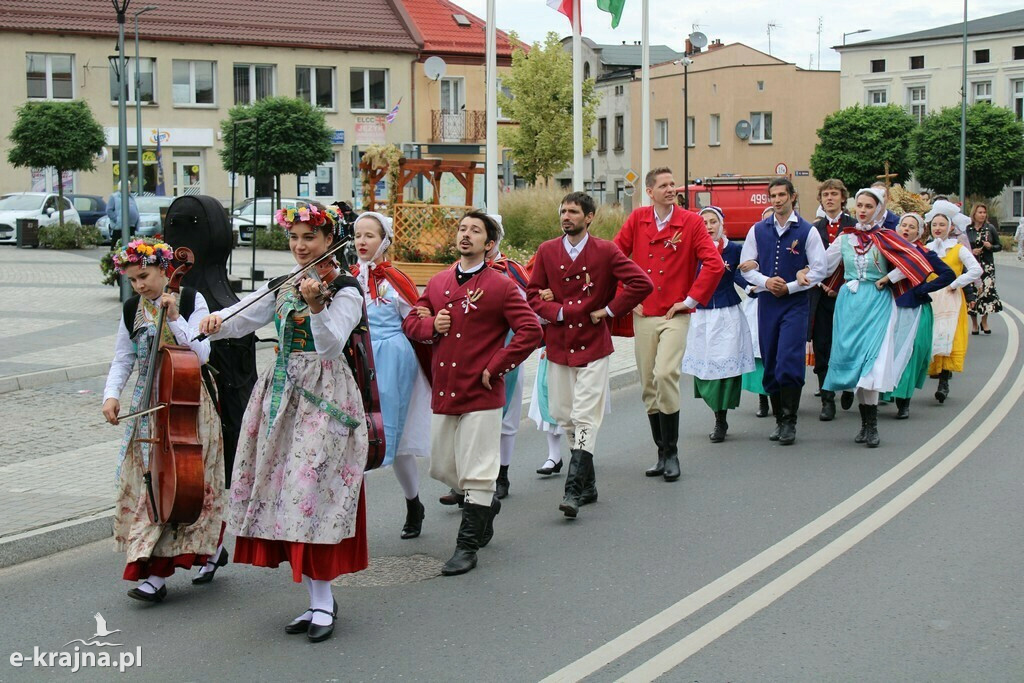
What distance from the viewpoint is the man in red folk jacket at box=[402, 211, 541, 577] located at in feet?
21.9

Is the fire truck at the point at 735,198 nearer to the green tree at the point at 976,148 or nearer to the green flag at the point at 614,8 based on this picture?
the green tree at the point at 976,148

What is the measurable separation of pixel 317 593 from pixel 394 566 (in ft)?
3.97

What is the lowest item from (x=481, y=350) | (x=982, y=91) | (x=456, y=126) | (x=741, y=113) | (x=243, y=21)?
(x=481, y=350)

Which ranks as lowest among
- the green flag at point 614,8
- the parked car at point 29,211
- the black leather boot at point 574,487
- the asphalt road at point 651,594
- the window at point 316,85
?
the asphalt road at point 651,594

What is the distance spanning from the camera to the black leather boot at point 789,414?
1029 cm

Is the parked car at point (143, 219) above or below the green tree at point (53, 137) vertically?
below

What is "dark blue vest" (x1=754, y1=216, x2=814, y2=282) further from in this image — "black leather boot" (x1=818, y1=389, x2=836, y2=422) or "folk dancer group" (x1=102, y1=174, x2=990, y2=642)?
"black leather boot" (x1=818, y1=389, x2=836, y2=422)

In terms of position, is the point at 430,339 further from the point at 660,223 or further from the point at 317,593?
the point at 660,223

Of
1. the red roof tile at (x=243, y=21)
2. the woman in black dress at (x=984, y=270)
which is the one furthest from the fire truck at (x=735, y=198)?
the woman in black dress at (x=984, y=270)

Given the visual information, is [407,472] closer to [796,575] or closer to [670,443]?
[796,575]

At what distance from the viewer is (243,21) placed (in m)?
52.1

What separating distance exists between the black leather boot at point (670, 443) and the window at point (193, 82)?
148 ft

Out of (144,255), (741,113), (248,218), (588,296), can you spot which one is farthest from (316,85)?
(144,255)

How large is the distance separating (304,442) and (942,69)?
231 ft
